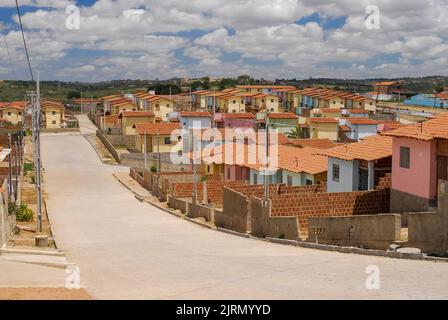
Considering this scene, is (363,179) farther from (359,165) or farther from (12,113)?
(12,113)

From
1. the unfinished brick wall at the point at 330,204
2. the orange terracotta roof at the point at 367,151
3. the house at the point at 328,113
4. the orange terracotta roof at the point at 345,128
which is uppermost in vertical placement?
the house at the point at 328,113

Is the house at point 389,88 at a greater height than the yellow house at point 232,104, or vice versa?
the house at point 389,88

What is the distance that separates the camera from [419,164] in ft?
75.9

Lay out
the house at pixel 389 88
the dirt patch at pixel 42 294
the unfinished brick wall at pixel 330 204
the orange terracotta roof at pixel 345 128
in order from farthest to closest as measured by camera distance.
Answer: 1. the house at pixel 389 88
2. the orange terracotta roof at pixel 345 128
3. the unfinished brick wall at pixel 330 204
4. the dirt patch at pixel 42 294

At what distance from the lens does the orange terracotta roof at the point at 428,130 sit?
22.1 metres

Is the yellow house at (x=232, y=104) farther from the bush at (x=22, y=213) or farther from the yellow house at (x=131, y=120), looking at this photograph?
the bush at (x=22, y=213)

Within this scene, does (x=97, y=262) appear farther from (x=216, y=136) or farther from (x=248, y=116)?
(x=248, y=116)

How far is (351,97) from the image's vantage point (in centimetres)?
10838

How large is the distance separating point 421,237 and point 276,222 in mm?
6179

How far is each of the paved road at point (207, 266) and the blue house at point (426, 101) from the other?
88840mm

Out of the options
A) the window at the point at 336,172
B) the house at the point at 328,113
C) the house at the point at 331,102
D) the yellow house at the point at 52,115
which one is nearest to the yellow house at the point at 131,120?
the yellow house at the point at 52,115

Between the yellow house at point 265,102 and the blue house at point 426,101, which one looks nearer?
the yellow house at point 265,102

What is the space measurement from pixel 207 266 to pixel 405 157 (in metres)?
10.8
